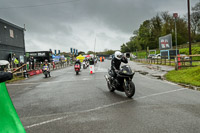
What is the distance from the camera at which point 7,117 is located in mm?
2143

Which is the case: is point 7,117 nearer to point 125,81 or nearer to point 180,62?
point 125,81

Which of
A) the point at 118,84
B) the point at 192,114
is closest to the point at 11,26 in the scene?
the point at 118,84

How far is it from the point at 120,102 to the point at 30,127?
10.5ft

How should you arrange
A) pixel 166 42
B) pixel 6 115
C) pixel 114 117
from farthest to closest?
pixel 166 42 < pixel 114 117 < pixel 6 115

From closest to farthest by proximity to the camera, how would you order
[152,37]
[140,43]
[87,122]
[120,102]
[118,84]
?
[87,122] → [120,102] → [118,84] → [152,37] → [140,43]

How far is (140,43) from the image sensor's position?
325 ft

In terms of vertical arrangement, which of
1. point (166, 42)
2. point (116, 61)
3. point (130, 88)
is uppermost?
point (166, 42)

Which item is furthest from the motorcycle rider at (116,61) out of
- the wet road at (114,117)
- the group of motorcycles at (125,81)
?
the wet road at (114,117)

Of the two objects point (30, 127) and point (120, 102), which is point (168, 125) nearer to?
point (120, 102)

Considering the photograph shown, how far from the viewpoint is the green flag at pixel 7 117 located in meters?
2.09

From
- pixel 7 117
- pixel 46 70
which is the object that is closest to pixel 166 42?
pixel 46 70

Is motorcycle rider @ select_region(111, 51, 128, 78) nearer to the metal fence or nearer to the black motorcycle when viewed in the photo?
the black motorcycle

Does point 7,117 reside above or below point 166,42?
below

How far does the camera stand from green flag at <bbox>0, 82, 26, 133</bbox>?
209cm
